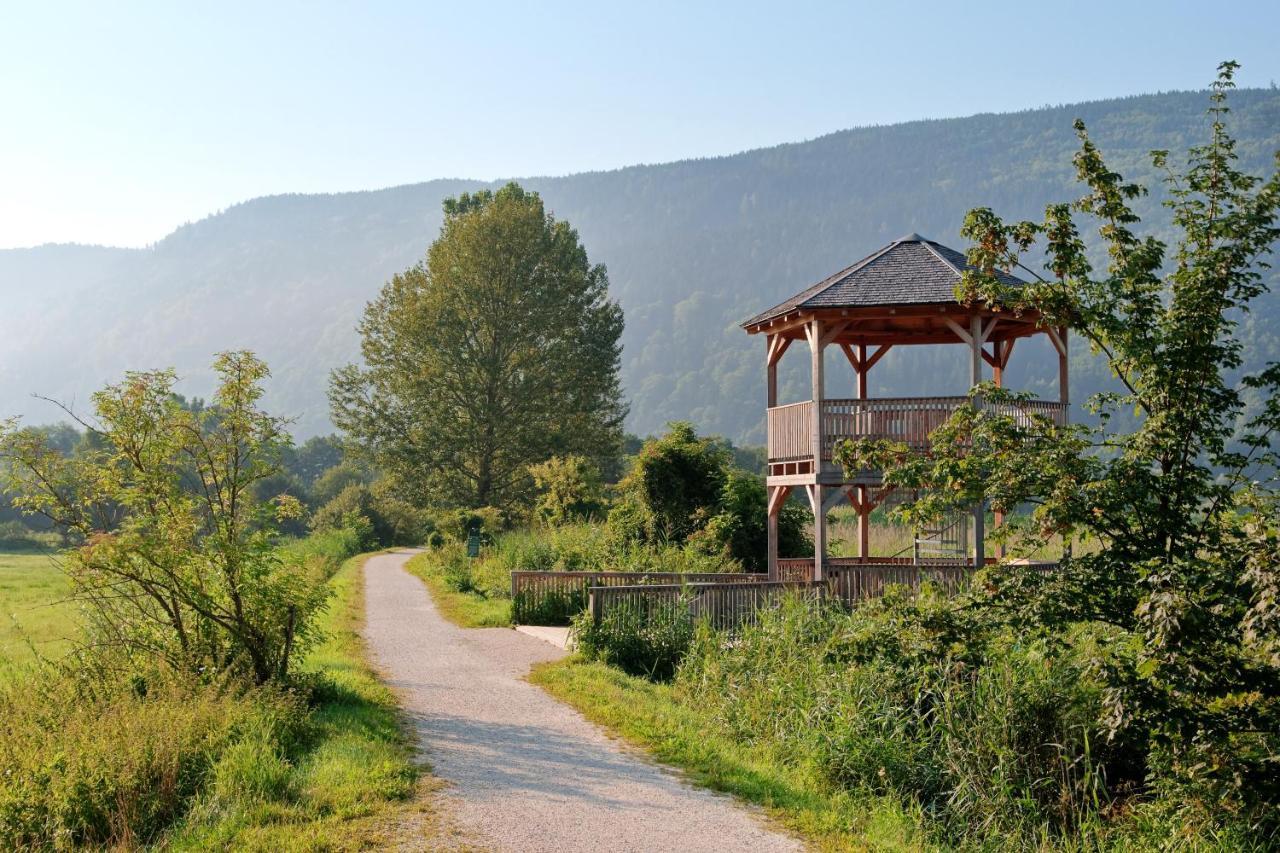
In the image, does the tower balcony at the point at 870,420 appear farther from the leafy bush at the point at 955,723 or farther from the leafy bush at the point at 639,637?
the leafy bush at the point at 955,723

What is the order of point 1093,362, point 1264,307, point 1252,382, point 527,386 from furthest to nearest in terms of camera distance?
point 1264,307 < point 1093,362 < point 527,386 < point 1252,382

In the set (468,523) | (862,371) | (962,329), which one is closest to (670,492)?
(862,371)

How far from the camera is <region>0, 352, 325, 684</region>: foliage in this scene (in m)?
10.1

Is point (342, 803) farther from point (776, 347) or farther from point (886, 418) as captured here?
point (776, 347)

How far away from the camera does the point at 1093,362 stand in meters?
142

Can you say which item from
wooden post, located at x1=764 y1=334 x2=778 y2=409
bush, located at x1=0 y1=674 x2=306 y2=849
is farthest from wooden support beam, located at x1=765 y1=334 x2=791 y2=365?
bush, located at x1=0 y1=674 x2=306 y2=849

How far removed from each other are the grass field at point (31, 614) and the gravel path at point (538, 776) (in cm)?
371

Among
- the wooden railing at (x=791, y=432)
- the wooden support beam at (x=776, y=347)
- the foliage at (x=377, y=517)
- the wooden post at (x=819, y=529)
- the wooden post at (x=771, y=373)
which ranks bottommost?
the foliage at (x=377, y=517)

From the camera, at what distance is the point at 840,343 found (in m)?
21.3

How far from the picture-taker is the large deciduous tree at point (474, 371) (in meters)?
44.4

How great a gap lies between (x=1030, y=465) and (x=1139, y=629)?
1.48m

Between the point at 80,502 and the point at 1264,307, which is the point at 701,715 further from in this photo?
the point at 1264,307

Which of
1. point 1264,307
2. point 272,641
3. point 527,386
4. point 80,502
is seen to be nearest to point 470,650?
point 272,641

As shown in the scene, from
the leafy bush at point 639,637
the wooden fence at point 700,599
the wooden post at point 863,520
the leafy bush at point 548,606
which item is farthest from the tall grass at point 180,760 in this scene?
the wooden post at point 863,520
